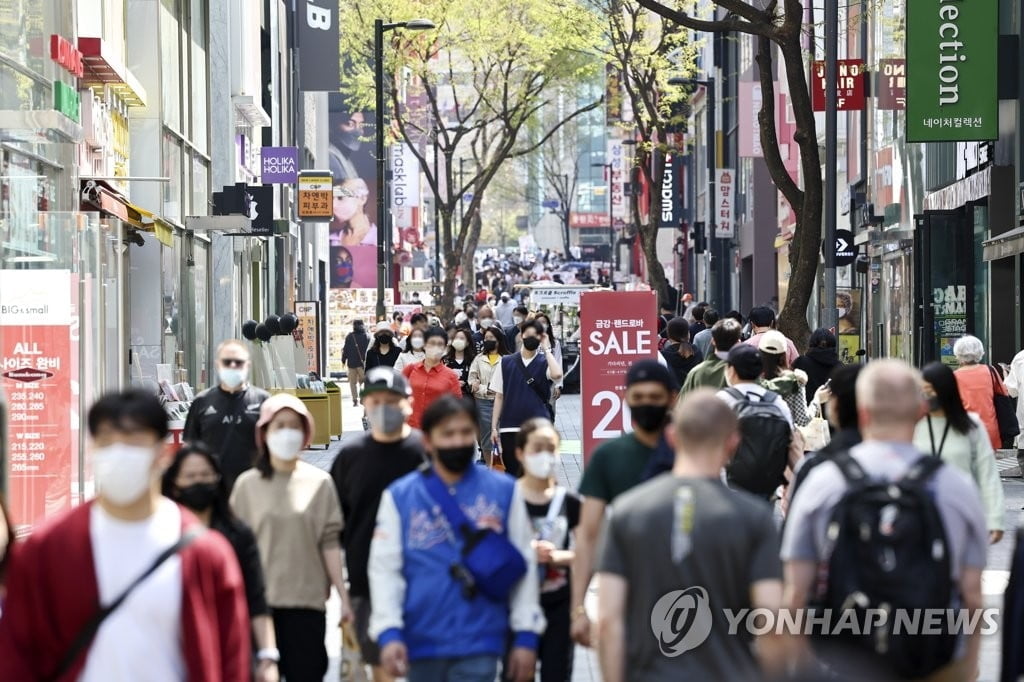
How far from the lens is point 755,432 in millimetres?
10164

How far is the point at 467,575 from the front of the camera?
21.3 ft

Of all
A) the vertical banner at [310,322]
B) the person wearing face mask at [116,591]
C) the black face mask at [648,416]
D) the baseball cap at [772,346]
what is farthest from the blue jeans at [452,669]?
the vertical banner at [310,322]

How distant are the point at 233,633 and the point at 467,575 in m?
1.24

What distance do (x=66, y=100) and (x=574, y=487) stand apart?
617 centimetres

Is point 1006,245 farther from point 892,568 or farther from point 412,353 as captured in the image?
point 892,568

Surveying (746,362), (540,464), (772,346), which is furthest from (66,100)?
(540,464)

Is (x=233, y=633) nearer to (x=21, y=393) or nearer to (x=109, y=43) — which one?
(x=21, y=393)

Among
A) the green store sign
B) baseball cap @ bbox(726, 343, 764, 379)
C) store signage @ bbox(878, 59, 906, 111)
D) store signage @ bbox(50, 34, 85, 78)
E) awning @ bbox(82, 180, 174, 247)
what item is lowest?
baseball cap @ bbox(726, 343, 764, 379)

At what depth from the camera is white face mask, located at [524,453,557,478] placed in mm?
7750

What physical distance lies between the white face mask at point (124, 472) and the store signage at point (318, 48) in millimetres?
41261

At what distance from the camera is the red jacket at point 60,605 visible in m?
5.25

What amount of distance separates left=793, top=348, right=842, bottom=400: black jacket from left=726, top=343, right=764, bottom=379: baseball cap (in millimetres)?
5592

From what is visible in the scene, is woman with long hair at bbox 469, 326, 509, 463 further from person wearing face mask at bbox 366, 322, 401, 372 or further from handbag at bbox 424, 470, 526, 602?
handbag at bbox 424, 470, 526, 602

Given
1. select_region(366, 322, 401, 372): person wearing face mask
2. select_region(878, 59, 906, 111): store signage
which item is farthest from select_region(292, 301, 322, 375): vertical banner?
select_region(366, 322, 401, 372): person wearing face mask
